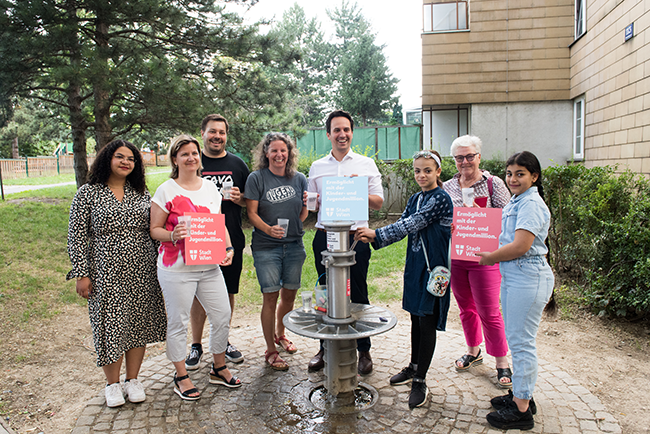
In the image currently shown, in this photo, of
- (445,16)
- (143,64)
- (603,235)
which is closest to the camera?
(603,235)

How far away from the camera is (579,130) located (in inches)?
458

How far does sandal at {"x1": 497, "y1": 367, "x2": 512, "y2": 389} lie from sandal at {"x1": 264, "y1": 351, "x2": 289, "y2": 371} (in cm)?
185

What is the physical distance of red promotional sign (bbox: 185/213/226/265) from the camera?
327cm

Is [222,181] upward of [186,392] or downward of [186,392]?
upward

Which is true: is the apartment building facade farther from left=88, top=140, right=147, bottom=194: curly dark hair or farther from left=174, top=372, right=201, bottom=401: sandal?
left=88, top=140, right=147, bottom=194: curly dark hair

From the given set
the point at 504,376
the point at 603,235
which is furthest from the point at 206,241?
the point at 603,235

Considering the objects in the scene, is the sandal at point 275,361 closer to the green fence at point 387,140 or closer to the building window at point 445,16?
the building window at point 445,16

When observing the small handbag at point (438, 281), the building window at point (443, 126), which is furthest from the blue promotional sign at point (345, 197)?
the building window at point (443, 126)

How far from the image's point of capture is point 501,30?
12.0 meters

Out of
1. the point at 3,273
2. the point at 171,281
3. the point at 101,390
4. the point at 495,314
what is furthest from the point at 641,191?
the point at 3,273

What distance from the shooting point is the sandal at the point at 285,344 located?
4434 mm

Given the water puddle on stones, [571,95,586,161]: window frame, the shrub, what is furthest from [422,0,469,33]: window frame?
the water puddle on stones

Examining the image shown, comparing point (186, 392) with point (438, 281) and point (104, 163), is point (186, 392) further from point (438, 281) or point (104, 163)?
point (438, 281)

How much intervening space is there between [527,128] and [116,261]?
11.8 metres
